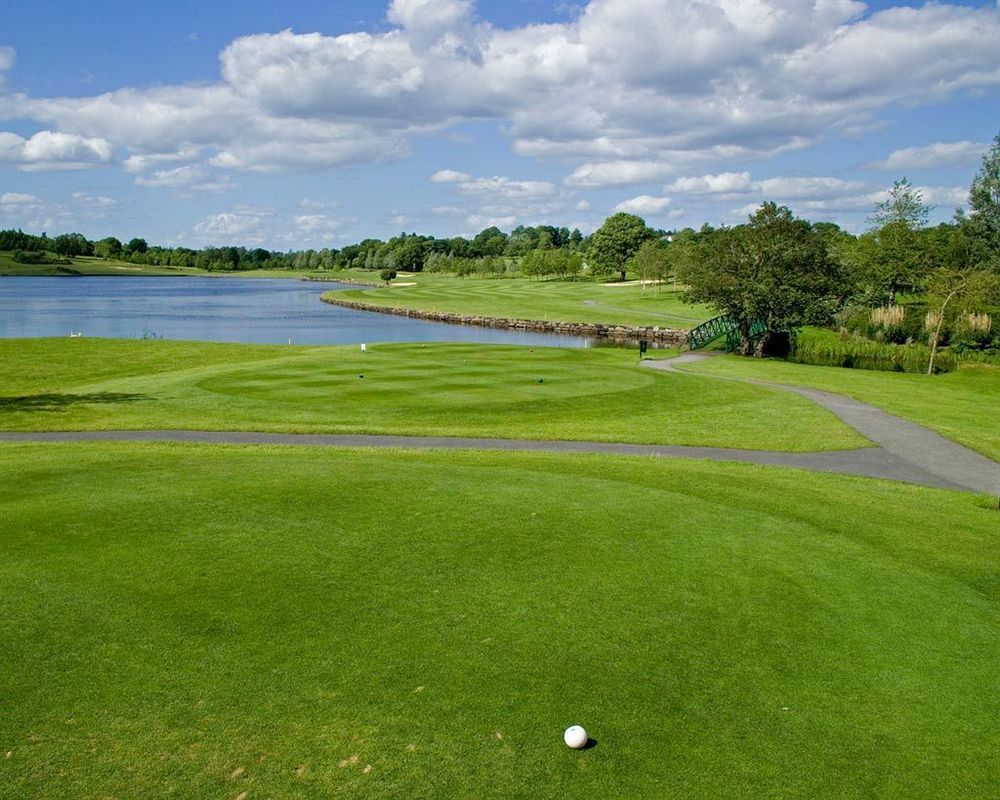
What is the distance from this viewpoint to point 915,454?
23062 millimetres

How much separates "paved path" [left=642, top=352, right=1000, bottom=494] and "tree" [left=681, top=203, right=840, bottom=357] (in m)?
20.8

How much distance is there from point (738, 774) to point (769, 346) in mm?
52210

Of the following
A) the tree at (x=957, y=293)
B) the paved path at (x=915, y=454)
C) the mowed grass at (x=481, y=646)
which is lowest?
the paved path at (x=915, y=454)

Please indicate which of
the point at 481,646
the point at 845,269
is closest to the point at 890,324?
the point at 845,269

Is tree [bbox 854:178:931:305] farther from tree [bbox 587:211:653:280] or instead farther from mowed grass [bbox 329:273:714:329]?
tree [bbox 587:211:653:280]

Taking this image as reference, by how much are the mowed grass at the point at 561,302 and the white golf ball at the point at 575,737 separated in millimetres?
76592

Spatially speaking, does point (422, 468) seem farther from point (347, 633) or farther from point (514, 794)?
point (514, 794)

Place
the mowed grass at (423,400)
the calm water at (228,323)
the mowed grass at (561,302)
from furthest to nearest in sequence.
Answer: the mowed grass at (561,302) → the calm water at (228,323) → the mowed grass at (423,400)

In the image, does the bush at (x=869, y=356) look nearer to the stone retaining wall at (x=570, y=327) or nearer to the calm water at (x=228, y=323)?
the stone retaining wall at (x=570, y=327)

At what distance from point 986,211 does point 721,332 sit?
3629 cm

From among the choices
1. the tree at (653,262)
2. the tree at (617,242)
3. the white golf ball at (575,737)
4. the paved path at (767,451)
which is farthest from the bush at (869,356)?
the tree at (617,242)

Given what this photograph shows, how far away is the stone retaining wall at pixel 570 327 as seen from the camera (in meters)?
83.4

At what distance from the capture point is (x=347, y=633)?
8.70 metres

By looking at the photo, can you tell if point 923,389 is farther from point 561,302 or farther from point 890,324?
point 561,302
